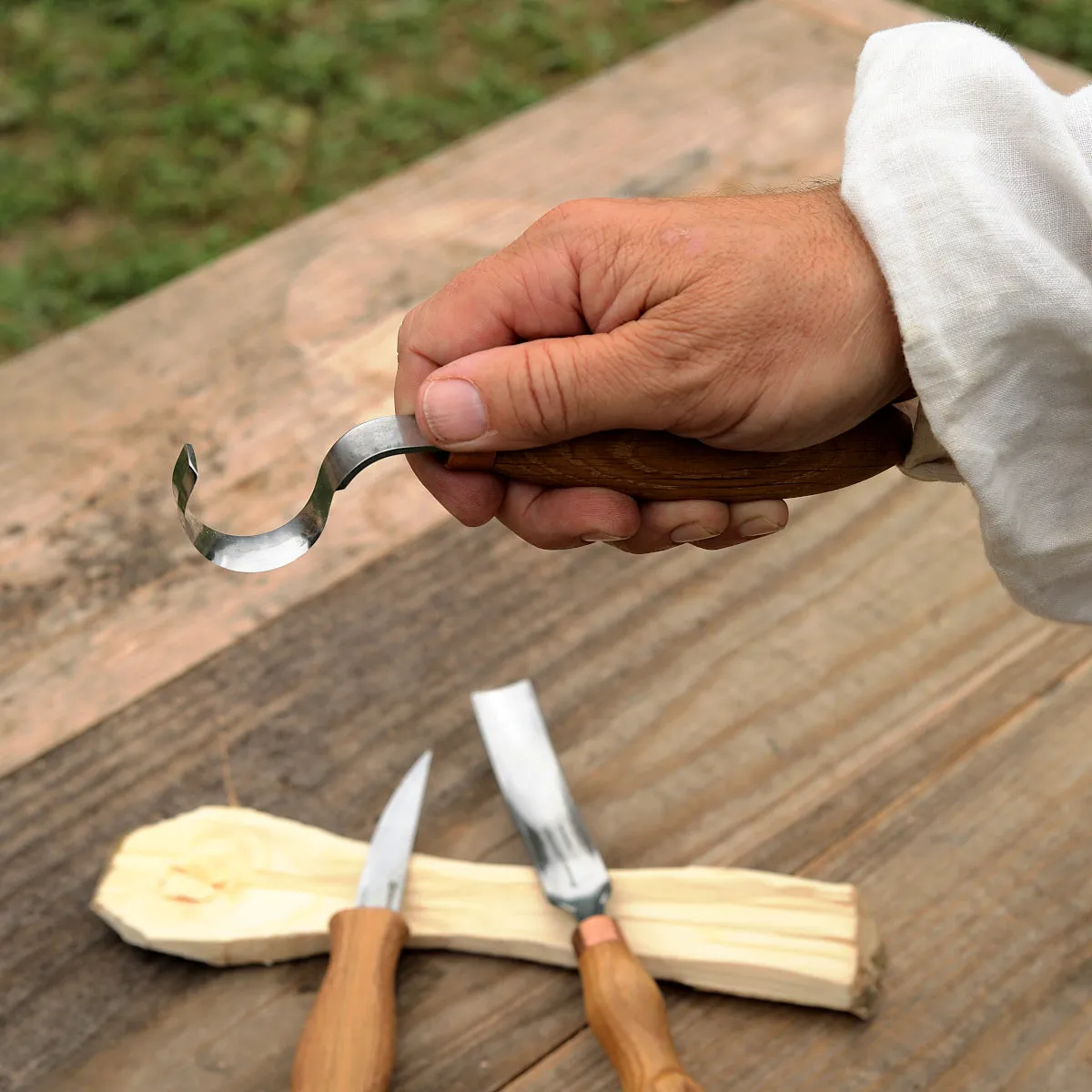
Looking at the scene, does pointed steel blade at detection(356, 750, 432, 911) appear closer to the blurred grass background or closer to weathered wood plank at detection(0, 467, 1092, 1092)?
weathered wood plank at detection(0, 467, 1092, 1092)

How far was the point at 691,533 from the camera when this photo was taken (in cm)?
77

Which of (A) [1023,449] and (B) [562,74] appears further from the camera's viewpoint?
(B) [562,74]

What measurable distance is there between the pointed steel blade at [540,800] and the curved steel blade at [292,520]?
0.27 metres

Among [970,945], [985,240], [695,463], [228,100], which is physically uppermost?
[985,240]

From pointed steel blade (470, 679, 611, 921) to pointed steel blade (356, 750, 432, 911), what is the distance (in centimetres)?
6

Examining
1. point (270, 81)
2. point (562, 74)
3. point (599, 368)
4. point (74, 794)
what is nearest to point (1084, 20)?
point (562, 74)

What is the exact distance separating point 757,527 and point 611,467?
13cm

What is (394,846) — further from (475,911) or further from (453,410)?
(453,410)

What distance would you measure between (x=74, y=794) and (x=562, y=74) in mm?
1809

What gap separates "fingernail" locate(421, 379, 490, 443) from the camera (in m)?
0.66

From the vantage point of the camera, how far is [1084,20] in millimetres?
2387

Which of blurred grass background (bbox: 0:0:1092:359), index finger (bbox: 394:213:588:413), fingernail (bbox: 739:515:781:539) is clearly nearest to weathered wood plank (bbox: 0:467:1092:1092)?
fingernail (bbox: 739:515:781:539)

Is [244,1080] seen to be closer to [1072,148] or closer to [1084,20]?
[1072,148]

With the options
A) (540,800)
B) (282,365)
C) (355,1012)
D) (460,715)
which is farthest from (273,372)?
(355,1012)
